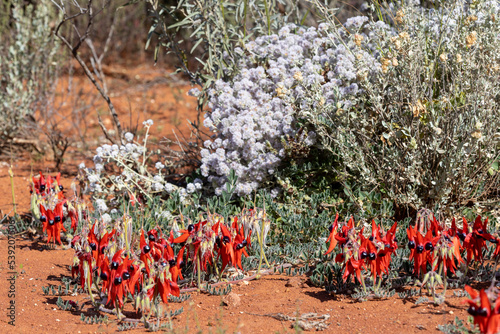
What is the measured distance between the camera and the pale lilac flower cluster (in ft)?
14.4

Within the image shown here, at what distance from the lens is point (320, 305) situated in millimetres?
3232

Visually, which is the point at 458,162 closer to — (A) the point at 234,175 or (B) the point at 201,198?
(A) the point at 234,175

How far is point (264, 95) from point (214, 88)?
60 centimetres

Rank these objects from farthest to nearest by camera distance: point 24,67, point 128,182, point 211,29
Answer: point 24,67 → point 211,29 → point 128,182

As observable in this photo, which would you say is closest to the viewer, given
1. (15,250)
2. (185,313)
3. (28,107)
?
(185,313)

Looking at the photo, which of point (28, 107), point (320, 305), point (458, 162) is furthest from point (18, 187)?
point (458, 162)

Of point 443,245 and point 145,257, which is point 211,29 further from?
point 443,245

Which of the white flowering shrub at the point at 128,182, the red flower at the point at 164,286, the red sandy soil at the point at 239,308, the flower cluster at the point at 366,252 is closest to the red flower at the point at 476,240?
the red sandy soil at the point at 239,308

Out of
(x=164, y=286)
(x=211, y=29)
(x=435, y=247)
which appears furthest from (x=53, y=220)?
(x=435, y=247)

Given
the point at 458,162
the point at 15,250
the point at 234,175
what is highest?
the point at 458,162

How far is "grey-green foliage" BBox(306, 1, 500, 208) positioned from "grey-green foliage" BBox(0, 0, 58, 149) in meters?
3.78

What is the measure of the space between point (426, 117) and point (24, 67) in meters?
4.83

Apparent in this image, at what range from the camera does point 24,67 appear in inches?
267

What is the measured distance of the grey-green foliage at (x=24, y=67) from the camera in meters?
6.47
